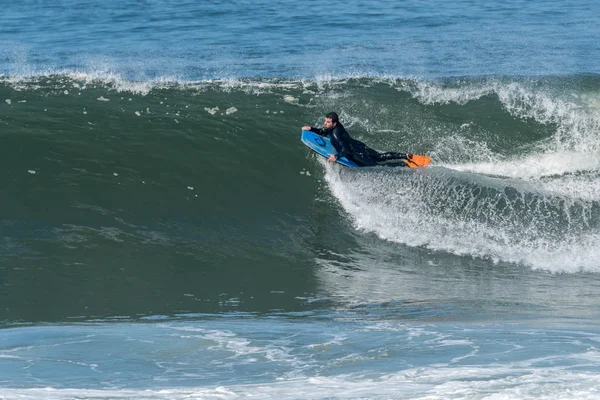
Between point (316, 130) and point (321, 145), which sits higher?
point (316, 130)

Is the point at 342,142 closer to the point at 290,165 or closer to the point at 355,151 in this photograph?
the point at 355,151

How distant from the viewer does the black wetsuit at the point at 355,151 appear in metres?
14.1

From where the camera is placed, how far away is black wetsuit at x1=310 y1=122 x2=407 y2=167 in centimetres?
1410

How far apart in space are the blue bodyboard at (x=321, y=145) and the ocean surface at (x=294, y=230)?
0.21m

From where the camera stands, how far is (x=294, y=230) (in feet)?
42.5

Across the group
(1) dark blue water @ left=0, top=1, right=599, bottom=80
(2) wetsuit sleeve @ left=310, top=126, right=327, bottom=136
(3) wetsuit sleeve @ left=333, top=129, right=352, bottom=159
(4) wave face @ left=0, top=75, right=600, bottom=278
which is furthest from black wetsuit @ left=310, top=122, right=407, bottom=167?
(1) dark blue water @ left=0, top=1, right=599, bottom=80

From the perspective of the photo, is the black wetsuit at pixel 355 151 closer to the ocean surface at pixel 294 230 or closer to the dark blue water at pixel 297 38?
the ocean surface at pixel 294 230

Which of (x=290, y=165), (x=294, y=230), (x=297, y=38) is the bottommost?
(x=294, y=230)

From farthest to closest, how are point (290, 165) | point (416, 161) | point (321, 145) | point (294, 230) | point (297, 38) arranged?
1. point (297, 38)
2. point (290, 165)
3. point (321, 145)
4. point (416, 161)
5. point (294, 230)

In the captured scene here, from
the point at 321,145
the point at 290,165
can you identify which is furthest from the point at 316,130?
the point at 290,165

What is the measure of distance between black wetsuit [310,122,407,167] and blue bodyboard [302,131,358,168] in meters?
0.09

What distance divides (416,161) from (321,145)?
64.9 inches

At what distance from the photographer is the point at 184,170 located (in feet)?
47.6

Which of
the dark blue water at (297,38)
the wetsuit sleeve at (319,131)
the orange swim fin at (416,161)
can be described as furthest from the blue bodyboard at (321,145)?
the dark blue water at (297,38)
